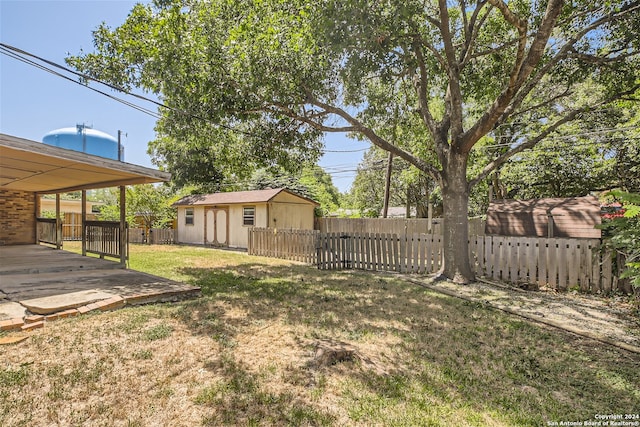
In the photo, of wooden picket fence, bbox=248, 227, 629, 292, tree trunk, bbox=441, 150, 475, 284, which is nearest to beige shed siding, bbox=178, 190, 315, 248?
wooden picket fence, bbox=248, 227, 629, 292

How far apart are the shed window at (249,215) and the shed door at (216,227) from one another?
1.46 metres

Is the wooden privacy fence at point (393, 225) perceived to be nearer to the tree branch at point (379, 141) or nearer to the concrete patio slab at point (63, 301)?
the tree branch at point (379, 141)

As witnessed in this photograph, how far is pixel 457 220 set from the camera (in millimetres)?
7965

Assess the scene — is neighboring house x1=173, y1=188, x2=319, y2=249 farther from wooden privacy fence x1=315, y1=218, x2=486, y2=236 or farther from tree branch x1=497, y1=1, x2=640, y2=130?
tree branch x1=497, y1=1, x2=640, y2=130

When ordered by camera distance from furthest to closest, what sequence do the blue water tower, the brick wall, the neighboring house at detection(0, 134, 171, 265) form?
the blue water tower < the brick wall < the neighboring house at detection(0, 134, 171, 265)

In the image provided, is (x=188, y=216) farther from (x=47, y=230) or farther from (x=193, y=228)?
(x=47, y=230)

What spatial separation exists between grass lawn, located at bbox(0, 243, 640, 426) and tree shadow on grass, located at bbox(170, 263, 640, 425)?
2 cm

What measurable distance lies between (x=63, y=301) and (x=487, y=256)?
8983mm

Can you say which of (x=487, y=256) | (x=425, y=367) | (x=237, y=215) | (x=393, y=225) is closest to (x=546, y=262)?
(x=487, y=256)

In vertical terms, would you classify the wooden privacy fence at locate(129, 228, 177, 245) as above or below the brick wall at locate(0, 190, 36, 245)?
below

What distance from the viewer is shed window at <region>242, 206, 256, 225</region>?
16.9 metres

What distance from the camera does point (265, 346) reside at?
385cm

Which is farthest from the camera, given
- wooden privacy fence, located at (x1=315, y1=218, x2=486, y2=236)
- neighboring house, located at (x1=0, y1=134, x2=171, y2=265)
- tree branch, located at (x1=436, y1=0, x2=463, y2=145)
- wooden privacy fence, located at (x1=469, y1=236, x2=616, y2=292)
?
wooden privacy fence, located at (x1=315, y1=218, x2=486, y2=236)

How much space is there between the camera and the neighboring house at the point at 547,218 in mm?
8305
